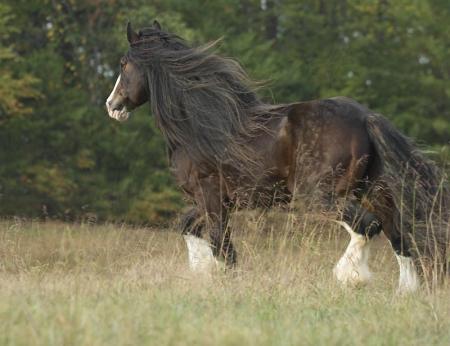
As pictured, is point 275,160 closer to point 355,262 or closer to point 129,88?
point 355,262

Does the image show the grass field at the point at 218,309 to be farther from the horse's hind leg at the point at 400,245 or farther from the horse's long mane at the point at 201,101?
the horse's long mane at the point at 201,101

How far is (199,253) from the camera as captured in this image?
8.65m

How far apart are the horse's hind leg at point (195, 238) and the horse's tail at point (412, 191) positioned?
1713mm

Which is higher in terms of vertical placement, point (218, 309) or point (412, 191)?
point (412, 191)

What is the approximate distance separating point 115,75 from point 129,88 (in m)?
14.9

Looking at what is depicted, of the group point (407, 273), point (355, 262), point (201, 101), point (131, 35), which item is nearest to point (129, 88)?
point (131, 35)

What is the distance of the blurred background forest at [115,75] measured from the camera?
21.5 metres

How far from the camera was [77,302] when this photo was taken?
223 inches

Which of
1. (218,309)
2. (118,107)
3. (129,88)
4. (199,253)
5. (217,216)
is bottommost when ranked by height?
(199,253)

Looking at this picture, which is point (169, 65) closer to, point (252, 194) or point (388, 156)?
point (252, 194)

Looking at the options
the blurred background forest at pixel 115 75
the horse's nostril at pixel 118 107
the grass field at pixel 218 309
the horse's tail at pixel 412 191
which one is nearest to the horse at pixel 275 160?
the horse's tail at pixel 412 191

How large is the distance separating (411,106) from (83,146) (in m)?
7.86

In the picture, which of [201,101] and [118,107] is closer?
[201,101]

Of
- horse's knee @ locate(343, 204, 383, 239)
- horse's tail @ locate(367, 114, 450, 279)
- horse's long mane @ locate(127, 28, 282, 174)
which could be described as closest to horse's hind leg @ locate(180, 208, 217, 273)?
horse's long mane @ locate(127, 28, 282, 174)
